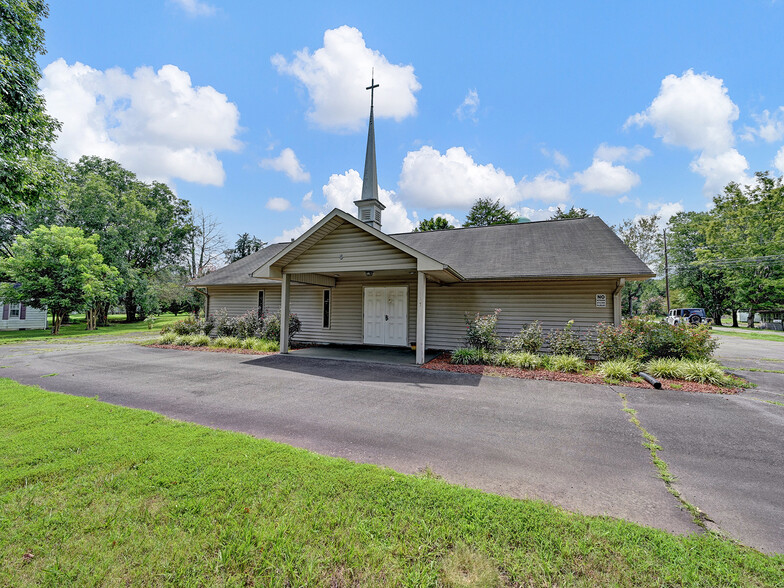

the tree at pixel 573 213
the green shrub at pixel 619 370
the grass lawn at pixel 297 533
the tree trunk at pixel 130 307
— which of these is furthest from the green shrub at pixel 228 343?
the tree at pixel 573 213

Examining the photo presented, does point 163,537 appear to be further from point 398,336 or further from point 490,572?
point 398,336

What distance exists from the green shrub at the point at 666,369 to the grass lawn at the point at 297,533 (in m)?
6.56

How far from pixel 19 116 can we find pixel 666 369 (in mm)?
14603

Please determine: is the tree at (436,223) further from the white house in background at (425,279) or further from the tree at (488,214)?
the white house in background at (425,279)

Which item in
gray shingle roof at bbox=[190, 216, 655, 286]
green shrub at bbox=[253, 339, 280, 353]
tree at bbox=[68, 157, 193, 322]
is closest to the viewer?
gray shingle roof at bbox=[190, 216, 655, 286]

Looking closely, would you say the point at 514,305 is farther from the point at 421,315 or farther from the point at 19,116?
the point at 19,116

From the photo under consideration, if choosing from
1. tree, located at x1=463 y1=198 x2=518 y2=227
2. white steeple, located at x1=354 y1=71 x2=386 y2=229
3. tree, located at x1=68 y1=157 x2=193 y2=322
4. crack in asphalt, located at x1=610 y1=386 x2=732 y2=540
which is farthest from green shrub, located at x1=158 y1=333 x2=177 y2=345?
tree, located at x1=463 y1=198 x2=518 y2=227

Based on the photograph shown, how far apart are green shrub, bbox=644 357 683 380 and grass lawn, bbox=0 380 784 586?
6.56 metres

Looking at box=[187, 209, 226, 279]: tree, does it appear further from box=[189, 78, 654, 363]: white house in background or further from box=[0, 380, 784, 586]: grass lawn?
box=[0, 380, 784, 586]: grass lawn

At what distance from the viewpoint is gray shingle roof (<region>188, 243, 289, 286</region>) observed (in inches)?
546

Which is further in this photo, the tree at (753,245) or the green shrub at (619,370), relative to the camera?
the tree at (753,245)

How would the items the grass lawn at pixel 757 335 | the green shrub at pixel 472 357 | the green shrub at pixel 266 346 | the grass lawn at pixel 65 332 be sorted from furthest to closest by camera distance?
1. the grass lawn at pixel 757 335
2. the grass lawn at pixel 65 332
3. the green shrub at pixel 266 346
4. the green shrub at pixel 472 357

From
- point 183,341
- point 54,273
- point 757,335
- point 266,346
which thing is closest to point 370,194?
point 266,346

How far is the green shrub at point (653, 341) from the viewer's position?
833cm
